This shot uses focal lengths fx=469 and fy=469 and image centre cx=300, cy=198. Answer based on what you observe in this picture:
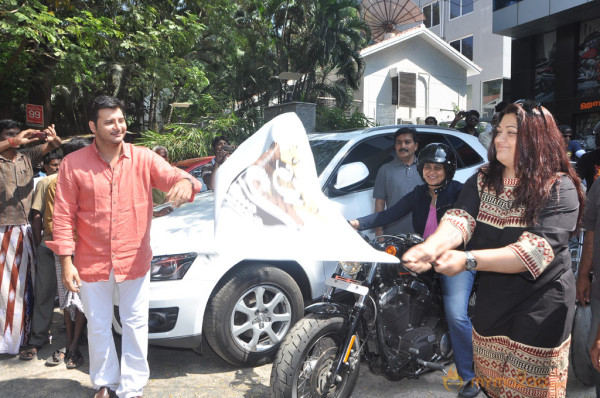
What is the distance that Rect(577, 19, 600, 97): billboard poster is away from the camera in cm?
1452

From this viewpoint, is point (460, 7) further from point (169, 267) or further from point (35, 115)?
point (169, 267)

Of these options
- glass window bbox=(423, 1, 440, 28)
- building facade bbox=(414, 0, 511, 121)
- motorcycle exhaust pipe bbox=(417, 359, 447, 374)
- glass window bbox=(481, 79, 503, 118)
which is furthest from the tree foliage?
glass window bbox=(423, 1, 440, 28)

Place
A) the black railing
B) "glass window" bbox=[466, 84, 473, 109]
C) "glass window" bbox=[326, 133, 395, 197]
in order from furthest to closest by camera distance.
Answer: "glass window" bbox=[466, 84, 473, 109] < the black railing < "glass window" bbox=[326, 133, 395, 197]

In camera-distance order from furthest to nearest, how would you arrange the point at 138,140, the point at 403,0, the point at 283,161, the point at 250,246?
the point at 403,0 → the point at 138,140 → the point at 283,161 → the point at 250,246

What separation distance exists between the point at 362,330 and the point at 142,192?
5.65ft

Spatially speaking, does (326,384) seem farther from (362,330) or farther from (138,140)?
(138,140)

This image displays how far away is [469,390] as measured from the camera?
10.8ft

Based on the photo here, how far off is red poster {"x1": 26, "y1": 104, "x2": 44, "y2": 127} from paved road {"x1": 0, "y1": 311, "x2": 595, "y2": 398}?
31.2 feet

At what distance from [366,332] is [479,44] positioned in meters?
26.1

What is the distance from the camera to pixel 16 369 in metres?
3.88

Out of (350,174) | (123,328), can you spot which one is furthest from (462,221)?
(123,328)

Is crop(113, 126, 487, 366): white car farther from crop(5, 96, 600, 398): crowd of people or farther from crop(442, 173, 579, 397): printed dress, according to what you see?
crop(442, 173, 579, 397): printed dress

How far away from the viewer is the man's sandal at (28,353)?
4.04 meters

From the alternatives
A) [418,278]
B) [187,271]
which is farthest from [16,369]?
[418,278]
